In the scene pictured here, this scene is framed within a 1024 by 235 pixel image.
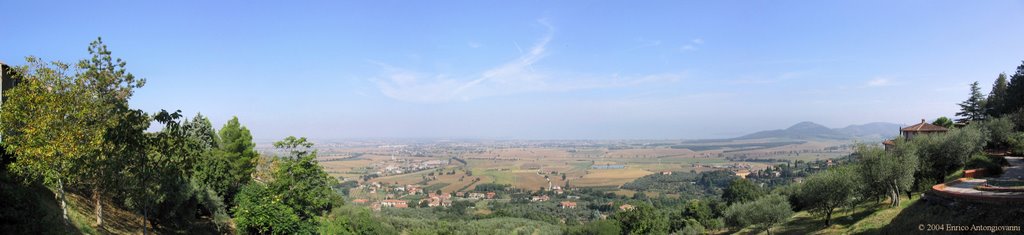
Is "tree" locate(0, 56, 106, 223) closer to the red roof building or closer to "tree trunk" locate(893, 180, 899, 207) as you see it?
Result: "tree trunk" locate(893, 180, 899, 207)

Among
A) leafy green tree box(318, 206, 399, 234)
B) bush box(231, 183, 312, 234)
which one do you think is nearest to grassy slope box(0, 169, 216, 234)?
bush box(231, 183, 312, 234)

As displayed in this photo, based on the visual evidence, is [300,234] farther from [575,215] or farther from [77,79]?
[575,215]

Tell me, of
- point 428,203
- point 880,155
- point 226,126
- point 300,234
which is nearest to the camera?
point 300,234

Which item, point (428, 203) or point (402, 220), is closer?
point (402, 220)

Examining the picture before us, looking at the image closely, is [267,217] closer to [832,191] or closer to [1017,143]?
[832,191]

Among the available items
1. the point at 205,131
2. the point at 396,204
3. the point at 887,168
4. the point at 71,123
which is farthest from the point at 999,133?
the point at 396,204

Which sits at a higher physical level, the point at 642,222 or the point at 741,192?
the point at 741,192

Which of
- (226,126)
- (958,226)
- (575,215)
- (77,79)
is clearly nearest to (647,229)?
(575,215)
